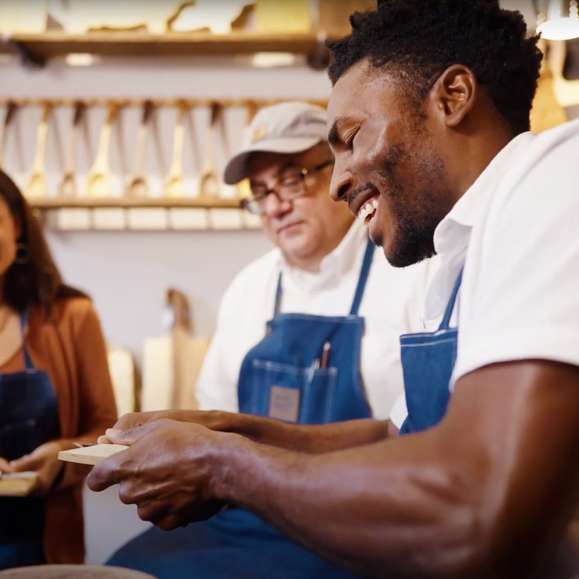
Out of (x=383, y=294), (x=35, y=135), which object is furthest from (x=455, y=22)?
(x=35, y=135)

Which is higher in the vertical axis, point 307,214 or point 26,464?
point 307,214

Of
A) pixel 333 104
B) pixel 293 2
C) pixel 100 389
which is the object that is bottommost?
pixel 100 389

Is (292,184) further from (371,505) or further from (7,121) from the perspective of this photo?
(7,121)

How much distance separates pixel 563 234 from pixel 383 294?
3.61ft

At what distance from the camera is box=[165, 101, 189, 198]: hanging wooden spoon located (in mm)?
2666

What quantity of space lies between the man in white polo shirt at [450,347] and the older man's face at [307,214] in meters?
0.90

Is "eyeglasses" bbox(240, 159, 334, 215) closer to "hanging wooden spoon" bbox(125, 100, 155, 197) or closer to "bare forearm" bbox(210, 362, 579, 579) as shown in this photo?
"hanging wooden spoon" bbox(125, 100, 155, 197)

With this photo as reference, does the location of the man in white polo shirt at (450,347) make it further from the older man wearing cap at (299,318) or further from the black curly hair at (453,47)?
the older man wearing cap at (299,318)

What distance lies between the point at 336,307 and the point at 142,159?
4.30 feet

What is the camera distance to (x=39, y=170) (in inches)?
106

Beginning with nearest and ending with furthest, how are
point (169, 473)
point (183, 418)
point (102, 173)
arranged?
1. point (169, 473)
2. point (183, 418)
3. point (102, 173)

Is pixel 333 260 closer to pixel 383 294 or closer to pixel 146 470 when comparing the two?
pixel 383 294

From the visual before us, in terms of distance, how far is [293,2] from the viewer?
268 cm

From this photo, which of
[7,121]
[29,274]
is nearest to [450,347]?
[29,274]
